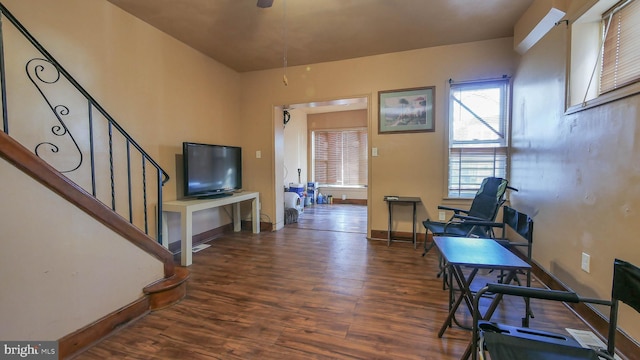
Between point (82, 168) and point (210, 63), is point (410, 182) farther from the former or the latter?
point (82, 168)

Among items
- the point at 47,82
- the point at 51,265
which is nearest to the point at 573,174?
the point at 51,265

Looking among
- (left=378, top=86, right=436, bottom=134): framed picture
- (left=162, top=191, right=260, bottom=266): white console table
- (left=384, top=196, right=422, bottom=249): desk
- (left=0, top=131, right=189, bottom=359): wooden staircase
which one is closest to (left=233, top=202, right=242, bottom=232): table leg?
(left=162, top=191, right=260, bottom=266): white console table

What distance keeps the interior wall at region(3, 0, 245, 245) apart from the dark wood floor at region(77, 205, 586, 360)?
1459 millimetres

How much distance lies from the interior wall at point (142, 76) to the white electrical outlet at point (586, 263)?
4087mm

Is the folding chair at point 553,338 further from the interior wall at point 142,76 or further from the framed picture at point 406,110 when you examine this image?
the interior wall at point 142,76

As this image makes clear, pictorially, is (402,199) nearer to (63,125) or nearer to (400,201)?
(400,201)

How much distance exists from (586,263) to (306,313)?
2091 mm

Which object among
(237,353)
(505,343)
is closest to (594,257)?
(505,343)

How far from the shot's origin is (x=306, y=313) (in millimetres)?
1999

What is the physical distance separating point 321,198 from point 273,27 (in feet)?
16.8

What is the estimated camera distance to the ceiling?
8.52ft

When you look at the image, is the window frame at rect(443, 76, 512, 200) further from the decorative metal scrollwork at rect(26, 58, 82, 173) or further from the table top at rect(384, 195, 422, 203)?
the decorative metal scrollwork at rect(26, 58, 82, 173)

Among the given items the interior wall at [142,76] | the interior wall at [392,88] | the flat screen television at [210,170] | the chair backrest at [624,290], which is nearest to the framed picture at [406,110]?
the interior wall at [392,88]

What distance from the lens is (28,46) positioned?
2031 mm
